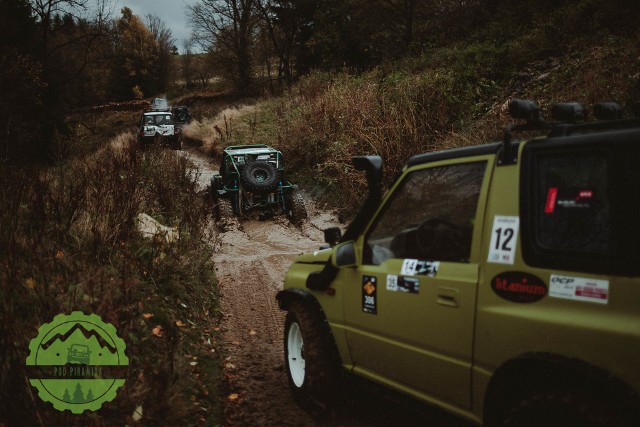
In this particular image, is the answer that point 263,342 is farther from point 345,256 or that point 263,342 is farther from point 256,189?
point 256,189

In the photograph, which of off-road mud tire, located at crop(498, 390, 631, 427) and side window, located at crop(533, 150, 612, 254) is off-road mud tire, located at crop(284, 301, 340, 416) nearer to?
off-road mud tire, located at crop(498, 390, 631, 427)

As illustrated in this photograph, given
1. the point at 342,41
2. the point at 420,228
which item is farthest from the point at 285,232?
the point at 342,41

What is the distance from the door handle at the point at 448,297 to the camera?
2.52 meters

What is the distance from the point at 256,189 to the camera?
1250cm

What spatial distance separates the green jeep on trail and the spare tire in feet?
30.3

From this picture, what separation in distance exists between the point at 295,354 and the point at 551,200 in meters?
2.58

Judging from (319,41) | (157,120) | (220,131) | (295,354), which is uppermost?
(319,41)

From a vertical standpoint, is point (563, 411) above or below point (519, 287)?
below

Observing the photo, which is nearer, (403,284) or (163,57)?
(403,284)

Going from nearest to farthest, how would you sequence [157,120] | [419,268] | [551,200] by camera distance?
[551,200] → [419,268] → [157,120]

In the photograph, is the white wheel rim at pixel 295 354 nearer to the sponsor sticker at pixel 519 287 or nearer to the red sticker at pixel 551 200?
→ the sponsor sticker at pixel 519 287

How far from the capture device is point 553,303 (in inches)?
83.8

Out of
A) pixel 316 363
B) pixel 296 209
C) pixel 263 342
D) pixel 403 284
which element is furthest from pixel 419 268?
pixel 296 209

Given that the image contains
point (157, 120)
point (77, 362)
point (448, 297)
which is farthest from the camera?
point (157, 120)
